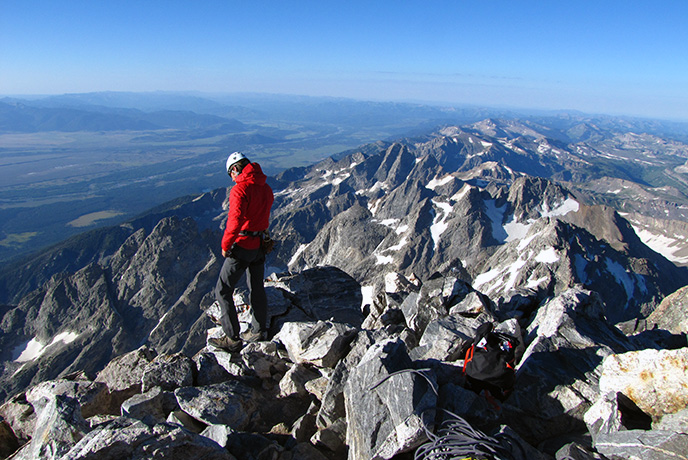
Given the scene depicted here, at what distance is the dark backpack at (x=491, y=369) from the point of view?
7.59 meters

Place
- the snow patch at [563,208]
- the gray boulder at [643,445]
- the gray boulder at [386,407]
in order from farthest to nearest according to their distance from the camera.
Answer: the snow patch at [563,208], the gray boulder at [386,407], the gray boulder at [643,445]

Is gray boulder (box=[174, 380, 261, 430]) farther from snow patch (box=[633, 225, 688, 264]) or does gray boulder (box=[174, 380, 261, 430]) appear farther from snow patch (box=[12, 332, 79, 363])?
snow patch (box=[633, 225, 688, 264])

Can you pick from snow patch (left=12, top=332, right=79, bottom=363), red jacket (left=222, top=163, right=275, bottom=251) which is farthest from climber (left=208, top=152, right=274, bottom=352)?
snow patch (left=12, top=332, right=79, bottom=363)

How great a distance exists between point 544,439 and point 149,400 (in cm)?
956

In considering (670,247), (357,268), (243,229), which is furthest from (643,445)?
(670,247)

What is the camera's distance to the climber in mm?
9984

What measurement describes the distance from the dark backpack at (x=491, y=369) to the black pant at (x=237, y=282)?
6.84 m

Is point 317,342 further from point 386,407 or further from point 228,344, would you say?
point 386,407

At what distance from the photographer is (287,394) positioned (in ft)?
32.3

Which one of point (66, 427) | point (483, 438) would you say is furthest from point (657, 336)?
point (66, 427)

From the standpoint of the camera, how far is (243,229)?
10203mm

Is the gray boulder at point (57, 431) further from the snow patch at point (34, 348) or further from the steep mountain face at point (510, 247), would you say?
the snow patch at point (34, 348)

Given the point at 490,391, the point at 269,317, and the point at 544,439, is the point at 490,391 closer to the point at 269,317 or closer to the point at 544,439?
the point at 544,439

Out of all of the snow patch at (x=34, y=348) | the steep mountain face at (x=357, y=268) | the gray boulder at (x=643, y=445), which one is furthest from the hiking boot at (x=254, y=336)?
the snow patch at (x=34, y=348)
